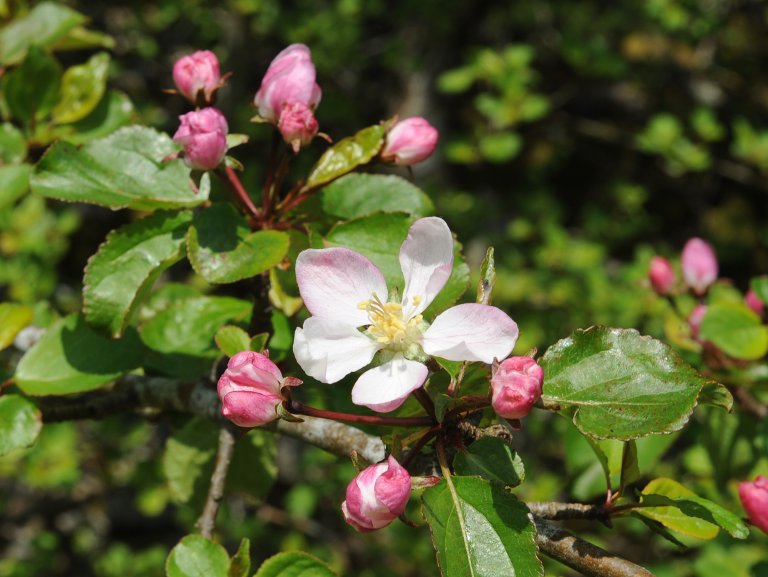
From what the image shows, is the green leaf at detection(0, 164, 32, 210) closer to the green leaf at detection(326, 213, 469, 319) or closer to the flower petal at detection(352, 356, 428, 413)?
the green leaf at detection(326, 213, 469, 319)

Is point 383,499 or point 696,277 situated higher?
point 383,499

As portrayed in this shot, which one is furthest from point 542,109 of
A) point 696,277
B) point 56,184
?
point 56,184

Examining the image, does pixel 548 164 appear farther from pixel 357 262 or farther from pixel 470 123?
pixel 357 262

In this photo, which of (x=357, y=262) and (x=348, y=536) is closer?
(x=357, y=262)

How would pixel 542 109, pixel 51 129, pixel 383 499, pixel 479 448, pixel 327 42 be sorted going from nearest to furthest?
1. pixel 383 499
2. pixel 479 448
3. pixel 51 129
4. pixel 542 109
5. pixel 327 42

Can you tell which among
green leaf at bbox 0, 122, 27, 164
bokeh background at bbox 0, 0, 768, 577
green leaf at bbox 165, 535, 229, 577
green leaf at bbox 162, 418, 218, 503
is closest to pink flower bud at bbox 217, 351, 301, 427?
green leaf at bbox 165, 535, 229, 577

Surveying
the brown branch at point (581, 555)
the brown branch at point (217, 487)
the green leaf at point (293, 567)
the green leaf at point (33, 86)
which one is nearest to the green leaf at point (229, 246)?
the brown branch at point (217, 487)

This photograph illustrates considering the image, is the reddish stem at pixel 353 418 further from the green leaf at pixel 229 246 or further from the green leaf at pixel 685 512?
the green leaf at pixel 685 512
